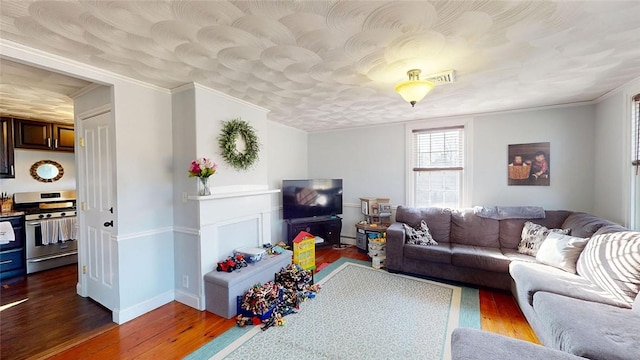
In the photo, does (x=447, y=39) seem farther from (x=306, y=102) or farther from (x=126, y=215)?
(x=126, y=215)

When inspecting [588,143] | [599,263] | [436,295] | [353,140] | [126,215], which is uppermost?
[353,140]

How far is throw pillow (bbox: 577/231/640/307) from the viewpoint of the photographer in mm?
1830

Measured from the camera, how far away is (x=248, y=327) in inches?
88.8

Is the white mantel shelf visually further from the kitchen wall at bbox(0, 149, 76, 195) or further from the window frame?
the kitchen wall at bbox(0, 149, 76, 195)

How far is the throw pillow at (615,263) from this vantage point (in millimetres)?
1830

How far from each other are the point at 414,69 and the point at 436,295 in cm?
253

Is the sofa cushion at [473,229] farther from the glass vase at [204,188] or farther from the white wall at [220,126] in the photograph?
the glass vase at [204,188]

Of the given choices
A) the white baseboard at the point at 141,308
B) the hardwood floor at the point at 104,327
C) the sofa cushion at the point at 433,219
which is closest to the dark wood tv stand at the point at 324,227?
the sofa cushion at the point at 433,219

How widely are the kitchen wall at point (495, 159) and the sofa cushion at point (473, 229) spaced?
18.7 inches

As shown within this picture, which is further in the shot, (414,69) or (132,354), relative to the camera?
(414,69)

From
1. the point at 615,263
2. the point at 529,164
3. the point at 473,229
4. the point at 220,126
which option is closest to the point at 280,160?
the point at 220,126

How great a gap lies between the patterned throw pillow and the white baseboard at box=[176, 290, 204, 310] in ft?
9.15

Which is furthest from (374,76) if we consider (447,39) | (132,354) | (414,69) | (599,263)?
(132,354)

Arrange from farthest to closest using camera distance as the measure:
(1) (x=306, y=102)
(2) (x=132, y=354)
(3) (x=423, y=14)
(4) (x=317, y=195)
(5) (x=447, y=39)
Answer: (4) (x=317, y=195), (1) (x=306, y=102), (2) (x=132, y=354), (5) (x=447, y=39), (3) (x=423, y=14)
